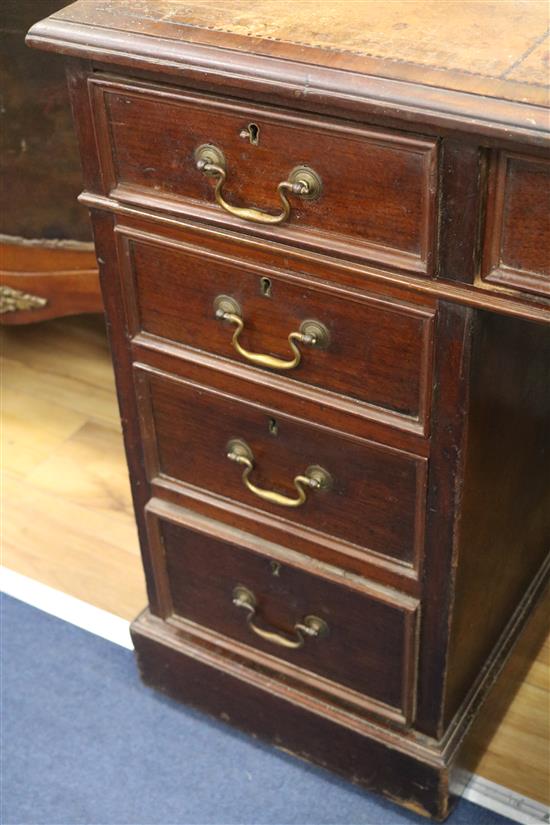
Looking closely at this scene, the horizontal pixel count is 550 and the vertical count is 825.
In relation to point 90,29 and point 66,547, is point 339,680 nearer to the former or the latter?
point 66,547

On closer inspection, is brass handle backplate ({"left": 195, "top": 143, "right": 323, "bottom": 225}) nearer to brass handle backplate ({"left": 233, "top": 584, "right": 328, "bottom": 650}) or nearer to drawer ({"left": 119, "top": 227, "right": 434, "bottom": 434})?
drawer ({"left": 119, "top": 227, "right": 434, "bottom": 434})

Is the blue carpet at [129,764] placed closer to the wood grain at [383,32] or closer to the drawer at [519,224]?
the drawer at [519,224]

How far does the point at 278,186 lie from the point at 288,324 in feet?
0.52

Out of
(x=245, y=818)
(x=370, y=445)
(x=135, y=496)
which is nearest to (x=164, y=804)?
(x=245, y=818)

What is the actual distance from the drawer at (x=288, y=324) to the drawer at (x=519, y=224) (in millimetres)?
99

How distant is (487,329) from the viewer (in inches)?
41.3

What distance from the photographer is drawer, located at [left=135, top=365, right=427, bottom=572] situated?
1184 mm

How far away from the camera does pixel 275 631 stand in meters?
1.41

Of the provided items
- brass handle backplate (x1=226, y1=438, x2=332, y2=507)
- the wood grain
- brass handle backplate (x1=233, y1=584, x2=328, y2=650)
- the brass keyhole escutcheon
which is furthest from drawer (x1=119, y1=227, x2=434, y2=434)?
brass handle backplate (x1=233, y1=584, x2=328, y2=650)

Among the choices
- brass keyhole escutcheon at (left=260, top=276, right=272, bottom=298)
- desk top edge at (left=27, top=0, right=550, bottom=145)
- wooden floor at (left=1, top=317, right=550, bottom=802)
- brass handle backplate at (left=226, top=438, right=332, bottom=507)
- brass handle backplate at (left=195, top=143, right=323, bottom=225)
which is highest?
desk top edge at (left=27, top=0, right=550, bottom=145)

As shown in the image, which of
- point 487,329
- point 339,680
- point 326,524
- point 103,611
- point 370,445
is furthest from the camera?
point 103,611

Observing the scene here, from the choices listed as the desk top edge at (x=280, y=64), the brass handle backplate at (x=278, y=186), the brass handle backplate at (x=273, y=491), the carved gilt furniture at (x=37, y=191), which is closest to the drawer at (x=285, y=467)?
the brass handle backplate at (x=273, y=491)

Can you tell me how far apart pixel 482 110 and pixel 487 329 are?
0.23m

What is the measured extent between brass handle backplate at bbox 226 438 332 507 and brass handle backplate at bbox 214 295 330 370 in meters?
0.12
